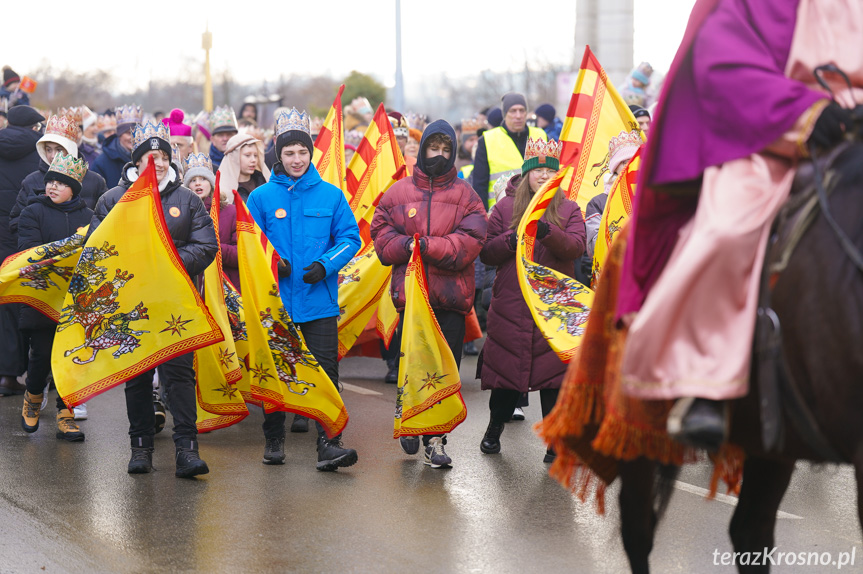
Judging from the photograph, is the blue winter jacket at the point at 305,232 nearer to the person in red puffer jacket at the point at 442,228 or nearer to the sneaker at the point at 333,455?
the person in red puffer jacket at the point at 442,228

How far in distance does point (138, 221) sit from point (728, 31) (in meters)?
4.11

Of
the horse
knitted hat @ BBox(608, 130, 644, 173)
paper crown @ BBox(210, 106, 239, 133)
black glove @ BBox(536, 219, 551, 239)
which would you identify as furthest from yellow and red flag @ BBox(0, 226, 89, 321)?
the horse

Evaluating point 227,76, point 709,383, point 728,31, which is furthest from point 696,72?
point 227,76

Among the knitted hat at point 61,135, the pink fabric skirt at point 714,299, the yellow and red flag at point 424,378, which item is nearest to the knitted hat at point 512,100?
the knitted hat at point 61,135

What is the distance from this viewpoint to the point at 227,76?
66875mm

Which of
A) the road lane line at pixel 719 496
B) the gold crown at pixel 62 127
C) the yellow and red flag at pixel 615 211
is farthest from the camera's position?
the gold crown at pixel 62 127

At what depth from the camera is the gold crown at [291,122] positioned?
23.1 ft

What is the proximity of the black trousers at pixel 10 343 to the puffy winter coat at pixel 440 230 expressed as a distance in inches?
131

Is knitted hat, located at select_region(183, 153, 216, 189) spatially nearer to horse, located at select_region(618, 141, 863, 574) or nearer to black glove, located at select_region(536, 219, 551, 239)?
black glove, located at select_region(536, 219, 551, 239)

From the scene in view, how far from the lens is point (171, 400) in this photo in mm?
6617

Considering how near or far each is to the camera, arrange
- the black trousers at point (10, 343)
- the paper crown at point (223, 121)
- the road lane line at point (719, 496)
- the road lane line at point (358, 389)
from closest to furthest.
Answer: the road lane line at point (719, 496) < the black trousers at point (10, 343) < the road lane line at point (358, 389) < the paper crown at point (223, 121)

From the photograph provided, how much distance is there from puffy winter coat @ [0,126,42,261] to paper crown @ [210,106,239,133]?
206cm

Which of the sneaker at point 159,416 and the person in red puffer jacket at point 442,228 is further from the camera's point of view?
the sneaker at point 159,416

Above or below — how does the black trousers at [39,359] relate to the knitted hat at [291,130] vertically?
below
